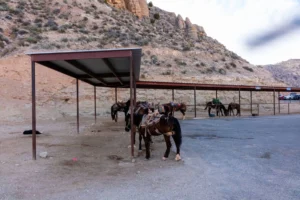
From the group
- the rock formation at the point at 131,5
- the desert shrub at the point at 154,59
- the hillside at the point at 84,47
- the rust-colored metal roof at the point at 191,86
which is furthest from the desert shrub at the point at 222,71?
the rock formation at the point at 131,5

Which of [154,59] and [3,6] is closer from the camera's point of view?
[154,59]

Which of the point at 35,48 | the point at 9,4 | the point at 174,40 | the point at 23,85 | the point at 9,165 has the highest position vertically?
the point at 9,4

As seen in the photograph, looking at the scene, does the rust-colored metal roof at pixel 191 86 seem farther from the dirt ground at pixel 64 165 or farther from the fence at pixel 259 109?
the dirt ground at pixel 64 165

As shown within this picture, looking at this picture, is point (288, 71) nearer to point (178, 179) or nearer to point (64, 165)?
point (64, 165)

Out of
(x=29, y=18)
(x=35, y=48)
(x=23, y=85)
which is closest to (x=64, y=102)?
(x=23, y=85)

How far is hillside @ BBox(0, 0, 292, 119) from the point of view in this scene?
93.3ft

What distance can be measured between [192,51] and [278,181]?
37.6 m

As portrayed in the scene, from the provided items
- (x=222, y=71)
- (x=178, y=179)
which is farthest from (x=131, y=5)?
(x=178, y=179)

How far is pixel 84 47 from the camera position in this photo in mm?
35531

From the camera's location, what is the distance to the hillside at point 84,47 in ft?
93.3

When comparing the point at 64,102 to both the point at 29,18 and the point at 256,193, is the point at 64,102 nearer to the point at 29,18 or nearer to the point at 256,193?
the point at 29,18

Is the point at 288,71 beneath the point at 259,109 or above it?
above

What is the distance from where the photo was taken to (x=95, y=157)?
8.91 m

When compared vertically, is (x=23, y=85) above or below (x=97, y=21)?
below
